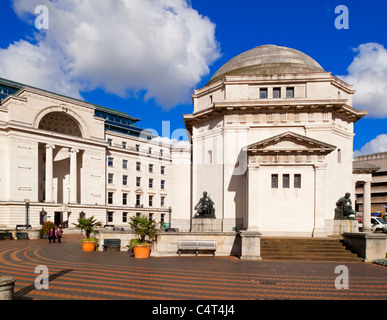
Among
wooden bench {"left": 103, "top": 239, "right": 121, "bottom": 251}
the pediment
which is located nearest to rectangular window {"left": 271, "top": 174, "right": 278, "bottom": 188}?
the pediment

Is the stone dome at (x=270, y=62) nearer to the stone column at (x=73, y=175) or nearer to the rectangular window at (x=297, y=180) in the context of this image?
the rectangular window at (x=297, y=180)

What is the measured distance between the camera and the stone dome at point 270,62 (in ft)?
95.2

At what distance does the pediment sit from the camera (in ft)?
72.9

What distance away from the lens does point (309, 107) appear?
87.0ft

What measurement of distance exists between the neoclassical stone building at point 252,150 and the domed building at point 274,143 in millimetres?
72

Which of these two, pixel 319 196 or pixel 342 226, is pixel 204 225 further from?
pixel 342 226

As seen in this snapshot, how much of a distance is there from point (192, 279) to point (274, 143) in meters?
13.6

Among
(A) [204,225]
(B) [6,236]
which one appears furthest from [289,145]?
(B) [6,236]

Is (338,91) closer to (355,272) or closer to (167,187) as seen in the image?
(355,272)

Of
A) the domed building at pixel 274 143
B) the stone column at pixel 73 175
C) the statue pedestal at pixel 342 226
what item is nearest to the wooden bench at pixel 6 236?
the stone column at pixel 73 175

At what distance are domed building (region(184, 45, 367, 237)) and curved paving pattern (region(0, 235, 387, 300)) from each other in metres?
6.25

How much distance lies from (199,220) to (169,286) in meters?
12.4

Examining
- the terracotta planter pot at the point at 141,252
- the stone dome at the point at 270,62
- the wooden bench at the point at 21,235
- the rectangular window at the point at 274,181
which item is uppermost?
the stone dome at the point at 270,62

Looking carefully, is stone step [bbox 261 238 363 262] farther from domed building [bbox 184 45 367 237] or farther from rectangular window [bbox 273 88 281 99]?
rectangular window [bbox 273 88 281 99]
